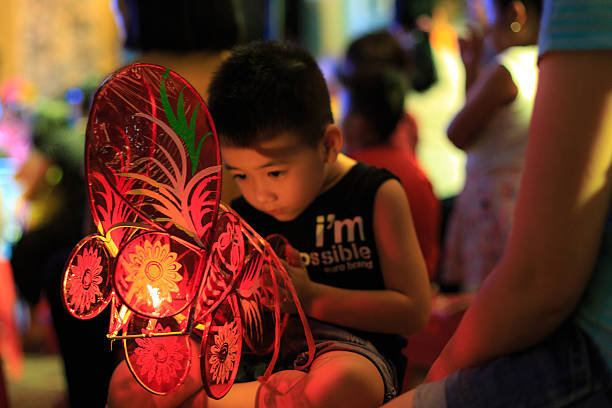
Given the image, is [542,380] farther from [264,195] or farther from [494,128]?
[494,128]

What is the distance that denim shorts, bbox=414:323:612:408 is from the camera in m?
0.51

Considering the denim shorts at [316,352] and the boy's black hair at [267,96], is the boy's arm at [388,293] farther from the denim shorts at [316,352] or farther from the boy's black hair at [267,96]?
the boy's black hair at [267,96]

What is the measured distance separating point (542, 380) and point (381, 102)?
40.0 inches

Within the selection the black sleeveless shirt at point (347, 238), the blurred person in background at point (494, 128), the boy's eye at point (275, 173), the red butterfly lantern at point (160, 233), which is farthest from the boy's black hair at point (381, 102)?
the red butterfly lantern at point (160, 233)

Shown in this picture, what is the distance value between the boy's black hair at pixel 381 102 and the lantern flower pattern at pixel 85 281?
3.09ft

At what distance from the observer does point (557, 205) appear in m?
0.50

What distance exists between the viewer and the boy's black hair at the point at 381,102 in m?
1.46

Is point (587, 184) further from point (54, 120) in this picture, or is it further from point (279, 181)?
point (54, 120)

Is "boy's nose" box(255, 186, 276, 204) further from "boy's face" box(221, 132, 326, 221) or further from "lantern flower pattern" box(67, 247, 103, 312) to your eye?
"lantern flower pattern" box(67, 247, 103, 312)

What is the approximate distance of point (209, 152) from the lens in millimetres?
616

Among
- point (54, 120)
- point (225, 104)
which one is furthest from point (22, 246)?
point (225, 104)

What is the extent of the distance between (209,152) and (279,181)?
0.55ft

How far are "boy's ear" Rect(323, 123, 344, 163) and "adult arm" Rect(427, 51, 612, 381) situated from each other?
0.33m

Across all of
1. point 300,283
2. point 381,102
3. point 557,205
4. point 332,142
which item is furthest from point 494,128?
point 557,205
